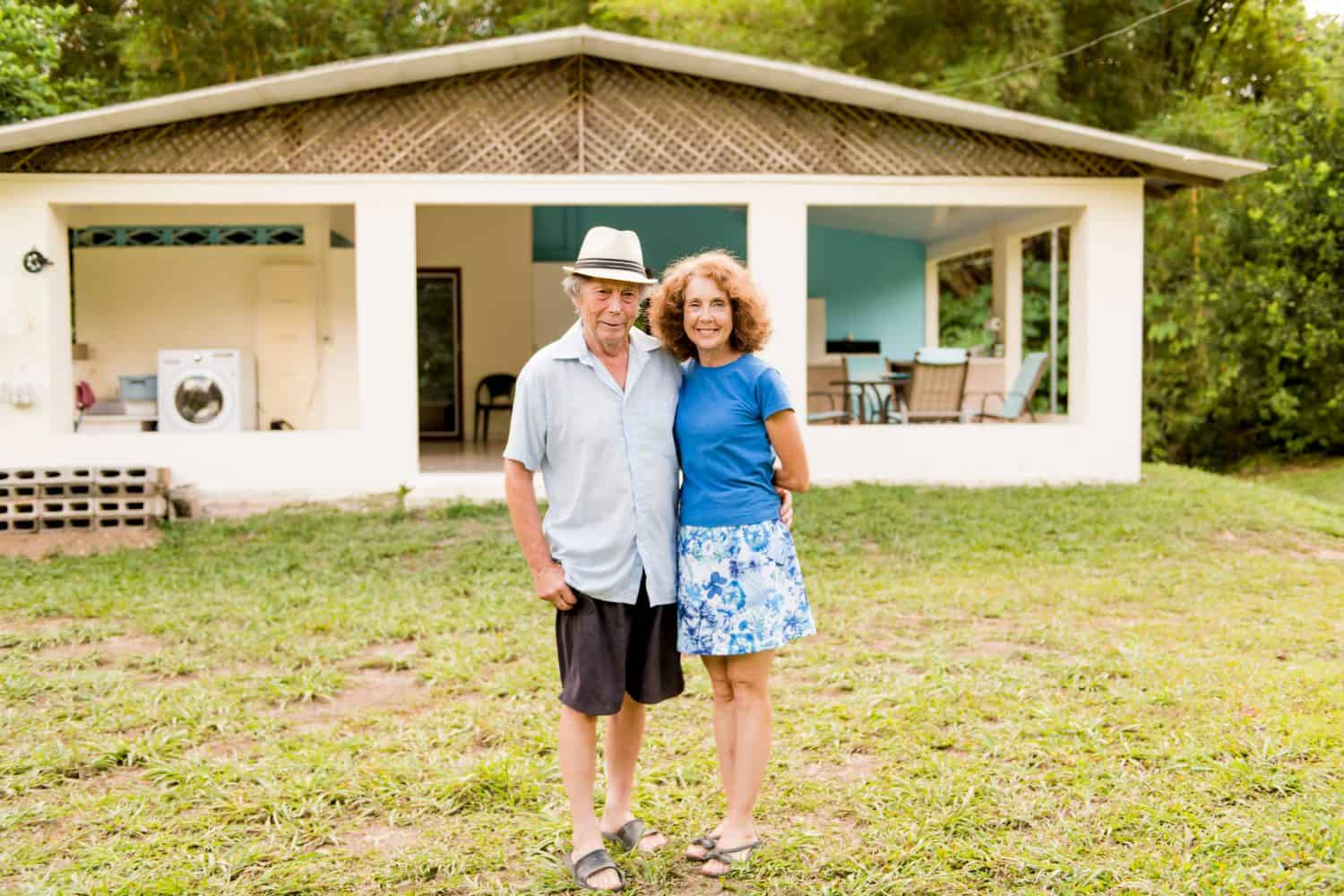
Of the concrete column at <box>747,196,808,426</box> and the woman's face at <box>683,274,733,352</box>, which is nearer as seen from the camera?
the woman's face at <box>683,274,733,352</box>

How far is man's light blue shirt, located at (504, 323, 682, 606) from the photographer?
308 centimetres

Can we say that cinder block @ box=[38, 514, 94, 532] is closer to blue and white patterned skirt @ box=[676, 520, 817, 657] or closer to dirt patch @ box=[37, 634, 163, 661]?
dirt patch @ box=[37, 634, 163, 661]

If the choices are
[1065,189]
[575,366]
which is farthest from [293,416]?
[575,366]

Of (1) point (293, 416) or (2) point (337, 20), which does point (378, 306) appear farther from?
(2) point (337, 20)

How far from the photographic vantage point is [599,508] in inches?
122

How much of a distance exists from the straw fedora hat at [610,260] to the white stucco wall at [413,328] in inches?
258

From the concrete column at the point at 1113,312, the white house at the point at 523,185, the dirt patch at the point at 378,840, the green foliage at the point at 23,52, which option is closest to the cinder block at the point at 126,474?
the white house at the point at 523,185

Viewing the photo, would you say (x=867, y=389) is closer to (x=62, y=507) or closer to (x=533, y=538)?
(x=62, y=507)

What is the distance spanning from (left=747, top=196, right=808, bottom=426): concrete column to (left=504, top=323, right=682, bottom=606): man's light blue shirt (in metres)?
6.70

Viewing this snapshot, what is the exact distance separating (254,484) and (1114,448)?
6.51 meters

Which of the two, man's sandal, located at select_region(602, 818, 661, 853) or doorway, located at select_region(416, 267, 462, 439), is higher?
doorway, located at select_region(416, 267, 462, 439)

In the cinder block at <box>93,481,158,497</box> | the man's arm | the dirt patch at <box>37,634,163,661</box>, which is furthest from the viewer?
the cinder block at <box>93,481,158,497</box>

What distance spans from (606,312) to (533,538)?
1.87ft

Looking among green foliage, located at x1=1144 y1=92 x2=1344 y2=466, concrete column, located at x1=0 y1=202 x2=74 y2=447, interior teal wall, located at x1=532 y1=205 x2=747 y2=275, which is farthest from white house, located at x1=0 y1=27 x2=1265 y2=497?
green foliage, located at x1=1144 y1=92 x2=1344 y2=466
